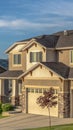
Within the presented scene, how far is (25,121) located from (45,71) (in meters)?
5.13

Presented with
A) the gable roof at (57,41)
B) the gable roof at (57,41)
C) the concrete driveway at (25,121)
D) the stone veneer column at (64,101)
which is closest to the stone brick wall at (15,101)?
the gable roof at (57,41)

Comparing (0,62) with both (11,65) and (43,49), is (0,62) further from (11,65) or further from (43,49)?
(43,49)

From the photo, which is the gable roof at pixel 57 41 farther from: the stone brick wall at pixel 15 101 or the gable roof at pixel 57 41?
the stone brick wall at pixel 15 101

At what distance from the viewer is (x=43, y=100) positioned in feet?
99.5

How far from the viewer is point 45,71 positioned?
38.6m

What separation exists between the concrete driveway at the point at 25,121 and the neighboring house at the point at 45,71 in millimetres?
1435

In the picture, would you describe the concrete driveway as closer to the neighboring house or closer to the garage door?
the garage door

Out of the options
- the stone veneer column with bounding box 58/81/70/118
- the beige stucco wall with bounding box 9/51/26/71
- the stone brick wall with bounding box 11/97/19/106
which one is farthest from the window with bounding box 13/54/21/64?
the stone veneer column with bounding box 58/81/70/118

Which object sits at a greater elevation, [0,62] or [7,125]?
[0,62]

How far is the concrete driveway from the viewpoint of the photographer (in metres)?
33.4

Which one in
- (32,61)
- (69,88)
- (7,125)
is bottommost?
(7,125)

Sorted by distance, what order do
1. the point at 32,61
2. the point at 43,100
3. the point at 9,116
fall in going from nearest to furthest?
the point at 43,100 < the point at 9,116 < the point at 32,61

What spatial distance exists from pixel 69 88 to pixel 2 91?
1461 centimetres

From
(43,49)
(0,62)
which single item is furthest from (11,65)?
(0,62)
